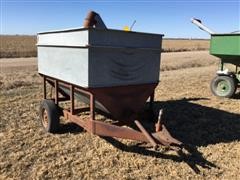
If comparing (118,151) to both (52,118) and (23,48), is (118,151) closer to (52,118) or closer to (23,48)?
(52,118)

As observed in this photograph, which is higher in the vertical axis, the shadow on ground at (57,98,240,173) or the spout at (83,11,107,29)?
the spout at (83,11,107,29)

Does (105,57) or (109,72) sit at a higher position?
(105,57)

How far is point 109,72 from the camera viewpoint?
4.46 meters

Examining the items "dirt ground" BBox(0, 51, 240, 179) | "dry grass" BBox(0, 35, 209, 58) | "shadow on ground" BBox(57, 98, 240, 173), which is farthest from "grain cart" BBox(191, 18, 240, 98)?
"dry grass" BBox(0, 35, 209, 58)

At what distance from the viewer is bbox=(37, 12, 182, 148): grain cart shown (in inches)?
167

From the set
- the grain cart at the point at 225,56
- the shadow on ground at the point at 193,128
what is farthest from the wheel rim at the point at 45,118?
the grain cart at the point at 225,56

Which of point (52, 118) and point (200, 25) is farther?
point (200, 25)

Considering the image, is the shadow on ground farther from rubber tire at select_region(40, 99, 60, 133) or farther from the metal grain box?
the metal grain box


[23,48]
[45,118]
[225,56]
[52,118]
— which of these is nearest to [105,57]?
[52,118]

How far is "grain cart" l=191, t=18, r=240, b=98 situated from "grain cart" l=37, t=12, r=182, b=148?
366 cm

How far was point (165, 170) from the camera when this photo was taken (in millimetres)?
4023

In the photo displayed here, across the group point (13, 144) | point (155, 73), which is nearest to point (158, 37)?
point (155, 73)

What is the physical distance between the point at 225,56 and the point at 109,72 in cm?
477

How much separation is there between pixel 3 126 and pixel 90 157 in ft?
7.23
